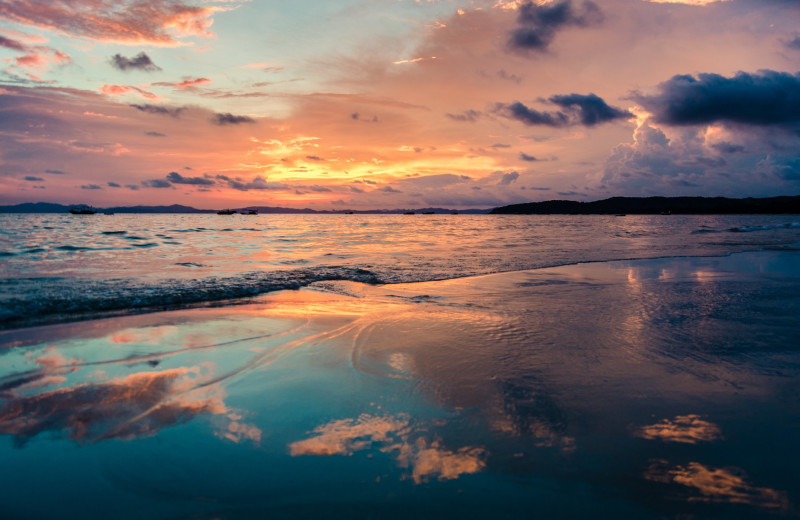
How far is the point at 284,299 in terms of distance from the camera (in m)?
10.5

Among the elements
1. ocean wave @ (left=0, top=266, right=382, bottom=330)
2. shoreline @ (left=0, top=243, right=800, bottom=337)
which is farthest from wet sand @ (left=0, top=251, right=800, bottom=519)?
ocean wave @ (left=0, top=266, right=382, bottom=330)

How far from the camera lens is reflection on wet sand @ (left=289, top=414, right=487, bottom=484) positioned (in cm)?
321

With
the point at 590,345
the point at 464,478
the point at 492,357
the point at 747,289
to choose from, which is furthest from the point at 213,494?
the point at 747,289

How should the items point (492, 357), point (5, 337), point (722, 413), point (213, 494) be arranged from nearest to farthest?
1. point (213, 494)
2. point (722, 413)
3. point (492, 357)
4. point (5, 337)

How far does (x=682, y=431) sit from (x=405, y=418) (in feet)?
8.09

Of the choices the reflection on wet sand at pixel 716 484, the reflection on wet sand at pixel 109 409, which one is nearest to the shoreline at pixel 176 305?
the reflection on wet sand at pixel 109 409

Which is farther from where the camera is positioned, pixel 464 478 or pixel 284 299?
pixel 284 299

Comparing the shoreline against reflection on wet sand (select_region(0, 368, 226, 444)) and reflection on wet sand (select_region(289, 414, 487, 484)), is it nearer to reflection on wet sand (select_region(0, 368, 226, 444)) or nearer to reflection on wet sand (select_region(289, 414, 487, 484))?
reflection on wet sand (select_region(0, 368, 226, 444))

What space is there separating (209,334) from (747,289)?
13.0m

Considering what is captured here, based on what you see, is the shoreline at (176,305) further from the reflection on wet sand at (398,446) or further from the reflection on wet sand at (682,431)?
the reflection on wet sand at (682,431)

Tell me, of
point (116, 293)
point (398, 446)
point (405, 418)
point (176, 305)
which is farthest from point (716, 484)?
point (116, 293)

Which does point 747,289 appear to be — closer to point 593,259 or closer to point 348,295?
point 593,259

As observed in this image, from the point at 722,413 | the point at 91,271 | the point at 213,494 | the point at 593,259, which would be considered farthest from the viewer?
the point at 593,259

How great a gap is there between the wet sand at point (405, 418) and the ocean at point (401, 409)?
21 mm
